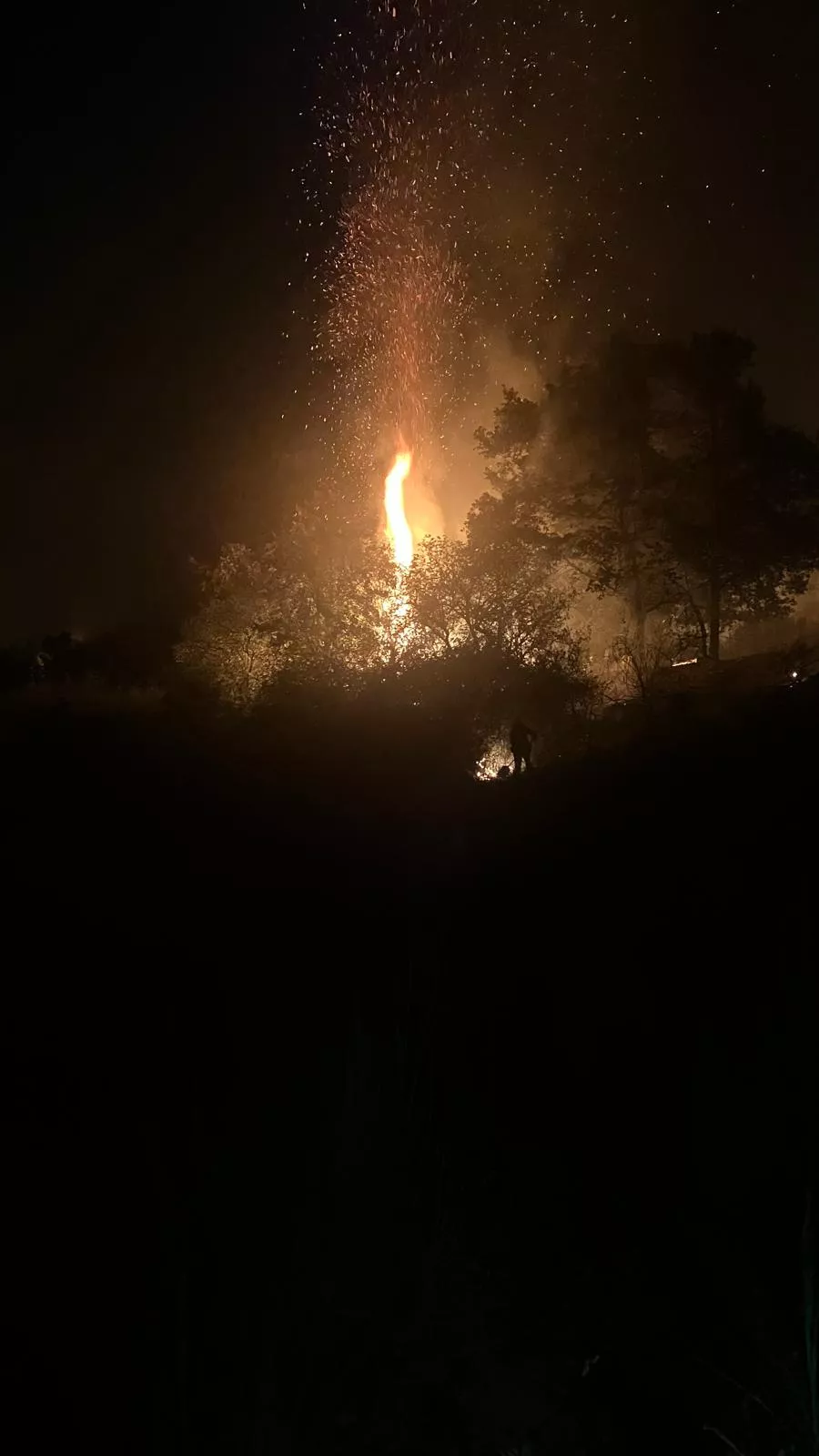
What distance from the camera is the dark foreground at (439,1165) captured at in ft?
14.5

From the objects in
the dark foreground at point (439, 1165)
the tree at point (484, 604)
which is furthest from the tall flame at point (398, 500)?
the dark foreground at point (439, 1165)

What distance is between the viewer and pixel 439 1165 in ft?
18.6

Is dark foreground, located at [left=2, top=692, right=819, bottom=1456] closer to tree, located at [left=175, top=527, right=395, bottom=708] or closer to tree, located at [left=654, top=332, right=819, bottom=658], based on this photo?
tree, located at [left=654, top=332, right=819, bottom=658]

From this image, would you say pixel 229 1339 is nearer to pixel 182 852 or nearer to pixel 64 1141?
pixel 64 1141

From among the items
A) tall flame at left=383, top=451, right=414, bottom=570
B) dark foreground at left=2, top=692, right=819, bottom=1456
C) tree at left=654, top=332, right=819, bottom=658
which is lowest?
dark foreground at left=2, top=692, right=819, bottom=1456

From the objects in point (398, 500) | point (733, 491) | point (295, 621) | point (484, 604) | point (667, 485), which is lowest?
point (484, 604)

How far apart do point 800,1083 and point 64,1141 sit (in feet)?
16.6

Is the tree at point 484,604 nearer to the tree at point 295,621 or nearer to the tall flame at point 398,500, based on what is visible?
the tree at point 295,621

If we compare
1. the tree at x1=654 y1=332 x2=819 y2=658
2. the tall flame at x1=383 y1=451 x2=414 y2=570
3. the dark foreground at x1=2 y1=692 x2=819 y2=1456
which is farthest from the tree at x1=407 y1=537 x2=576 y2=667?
the dark foreground at x1=2 y1=692 x2=819 y2=1456

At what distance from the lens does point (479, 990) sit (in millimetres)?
8586

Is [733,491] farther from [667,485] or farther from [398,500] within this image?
[398,500]

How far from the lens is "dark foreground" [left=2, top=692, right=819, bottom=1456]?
4406 millimetres

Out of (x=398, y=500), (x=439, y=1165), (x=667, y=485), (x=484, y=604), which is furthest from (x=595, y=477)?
(x=439, y=1165)

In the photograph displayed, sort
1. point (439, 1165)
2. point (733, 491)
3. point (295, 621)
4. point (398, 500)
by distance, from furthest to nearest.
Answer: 1. point (398, 500)
2. point (295, 621)
3. point (733, 491)
4. point (439, 1165)
